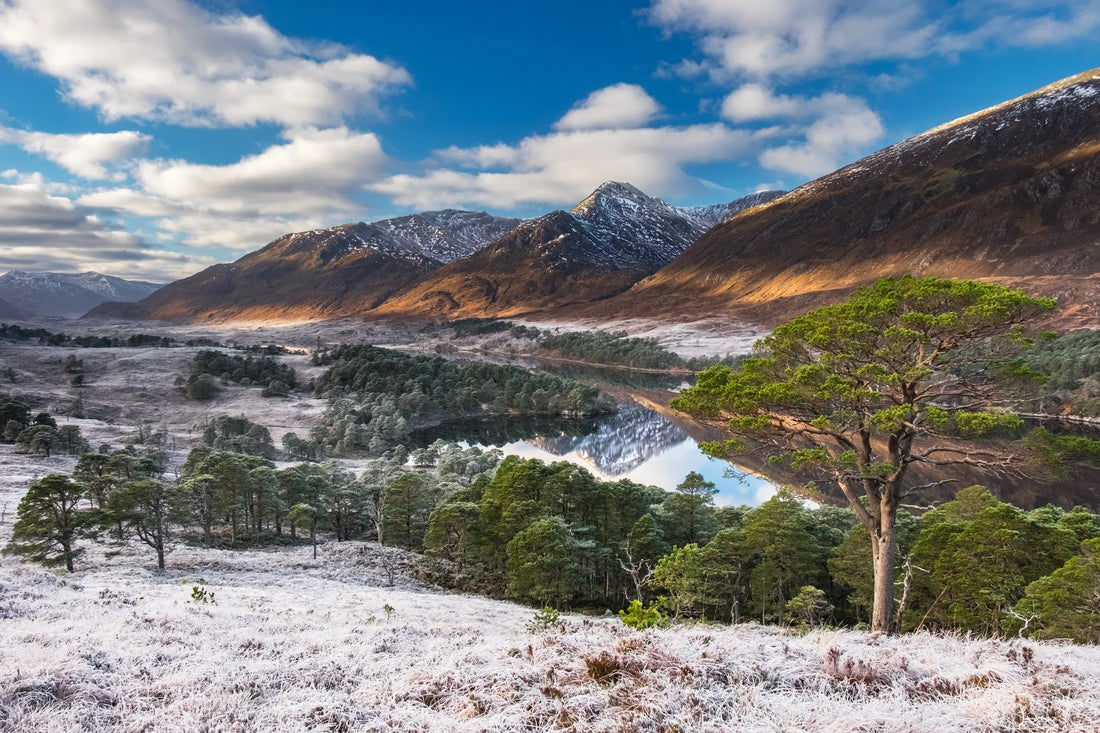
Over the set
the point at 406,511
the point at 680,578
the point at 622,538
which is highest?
the point at 680,578

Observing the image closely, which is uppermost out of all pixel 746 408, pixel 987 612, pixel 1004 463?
pixel 746 408

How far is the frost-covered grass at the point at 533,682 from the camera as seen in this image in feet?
19.5

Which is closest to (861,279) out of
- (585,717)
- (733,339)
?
(733,339)

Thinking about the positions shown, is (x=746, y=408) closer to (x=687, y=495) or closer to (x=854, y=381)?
(x=854, y=381)

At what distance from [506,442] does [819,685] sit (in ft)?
232

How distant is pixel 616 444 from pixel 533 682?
217 feet

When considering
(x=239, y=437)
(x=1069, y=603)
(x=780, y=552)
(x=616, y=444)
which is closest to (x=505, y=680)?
(x=1069, y=603)

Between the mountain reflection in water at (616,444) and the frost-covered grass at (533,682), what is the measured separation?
131ft

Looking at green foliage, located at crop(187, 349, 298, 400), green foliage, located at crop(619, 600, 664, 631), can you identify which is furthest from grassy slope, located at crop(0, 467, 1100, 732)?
green foliage, located at crop(187, 349, 298, 400)

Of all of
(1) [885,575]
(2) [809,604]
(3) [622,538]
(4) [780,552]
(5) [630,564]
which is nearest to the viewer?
(1) [885,575]

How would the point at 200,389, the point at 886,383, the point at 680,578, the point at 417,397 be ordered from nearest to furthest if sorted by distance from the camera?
the point at 886,383, the point at 680,578, the point at 417,397, the point at 200,389

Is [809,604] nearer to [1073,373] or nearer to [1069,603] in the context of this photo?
[1069,603]

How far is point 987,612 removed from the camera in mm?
19062

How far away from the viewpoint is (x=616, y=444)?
7219 cm
